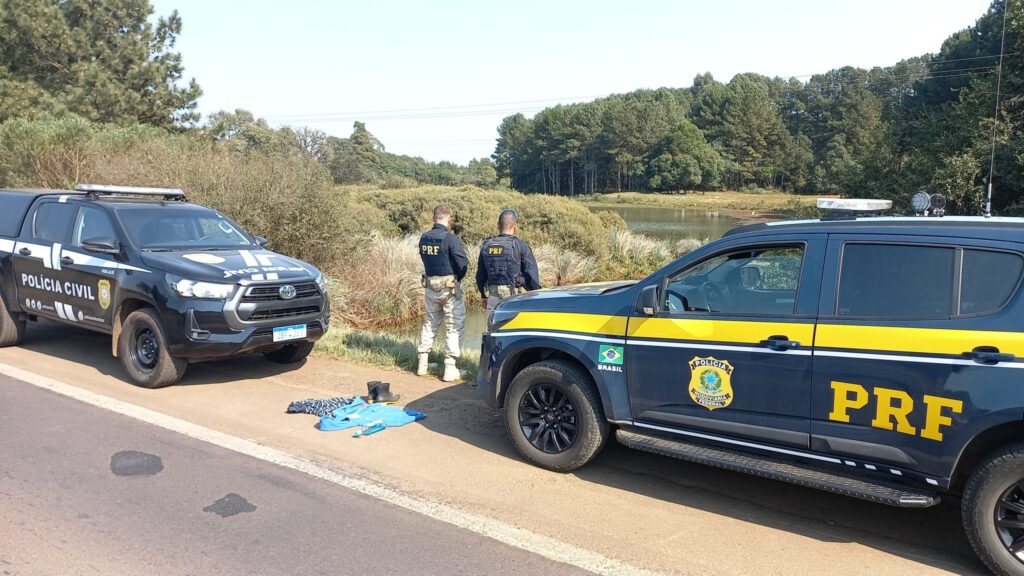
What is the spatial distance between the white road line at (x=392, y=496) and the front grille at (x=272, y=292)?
145 centimetres

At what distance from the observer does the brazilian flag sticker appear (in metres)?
5.00

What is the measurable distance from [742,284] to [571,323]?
1.24 metres

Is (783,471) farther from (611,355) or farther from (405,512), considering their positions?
(405,512)

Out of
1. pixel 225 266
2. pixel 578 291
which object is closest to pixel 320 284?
pixel 225 266

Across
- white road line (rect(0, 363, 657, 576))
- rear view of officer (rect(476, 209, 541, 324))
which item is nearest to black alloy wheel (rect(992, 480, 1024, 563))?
white road line (rect(0, 363, 657, 576))

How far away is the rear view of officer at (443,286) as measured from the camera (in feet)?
26.0

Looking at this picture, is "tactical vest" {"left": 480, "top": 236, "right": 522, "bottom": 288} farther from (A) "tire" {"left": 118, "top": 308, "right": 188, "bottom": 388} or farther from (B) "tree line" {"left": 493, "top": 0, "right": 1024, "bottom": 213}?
(B) "tree line" {"left": 493, "top": 0, "right": 1024, "bottom": 213}

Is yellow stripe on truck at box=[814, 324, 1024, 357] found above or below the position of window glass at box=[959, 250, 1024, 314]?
below

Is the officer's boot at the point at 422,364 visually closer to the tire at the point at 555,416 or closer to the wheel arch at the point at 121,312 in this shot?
the tire at the point at 555,416

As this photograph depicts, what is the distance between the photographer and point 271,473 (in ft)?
16.8

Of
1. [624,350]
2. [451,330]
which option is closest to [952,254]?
[624,350]

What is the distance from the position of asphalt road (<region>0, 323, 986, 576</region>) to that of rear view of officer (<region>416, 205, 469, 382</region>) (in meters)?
1.66

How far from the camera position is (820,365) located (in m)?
4.18

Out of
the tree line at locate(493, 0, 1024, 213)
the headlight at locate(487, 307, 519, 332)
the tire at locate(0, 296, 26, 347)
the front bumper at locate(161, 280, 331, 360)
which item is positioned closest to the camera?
the headlight at locate(487, 307, 519, 332)
